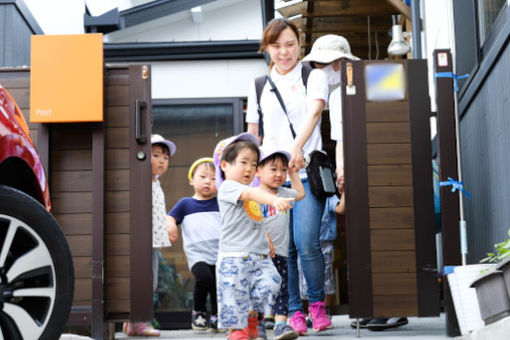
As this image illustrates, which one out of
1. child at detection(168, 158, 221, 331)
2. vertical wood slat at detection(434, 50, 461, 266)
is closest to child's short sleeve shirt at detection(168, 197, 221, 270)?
child at detection(168, 158, 221, 331)

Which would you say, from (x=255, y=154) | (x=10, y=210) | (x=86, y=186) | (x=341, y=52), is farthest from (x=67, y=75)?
(x=10, y=210)

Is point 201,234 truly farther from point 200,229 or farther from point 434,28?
point 434,28

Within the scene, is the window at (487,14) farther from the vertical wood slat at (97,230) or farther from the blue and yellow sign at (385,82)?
the vertical wood slat at (97,230)

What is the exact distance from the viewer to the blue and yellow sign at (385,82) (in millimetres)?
5070

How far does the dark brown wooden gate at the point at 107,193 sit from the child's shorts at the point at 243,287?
2.03ft

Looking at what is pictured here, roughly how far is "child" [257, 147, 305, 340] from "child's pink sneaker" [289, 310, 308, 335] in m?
0.18

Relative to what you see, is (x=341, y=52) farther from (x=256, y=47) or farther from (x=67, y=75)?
(x=256, y=47)

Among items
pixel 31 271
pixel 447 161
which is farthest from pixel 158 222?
pixel 31 271

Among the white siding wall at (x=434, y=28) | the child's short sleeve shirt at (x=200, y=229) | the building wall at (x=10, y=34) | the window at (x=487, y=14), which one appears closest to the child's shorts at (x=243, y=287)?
the child's short sleeve shirt at (x=200, y=229)

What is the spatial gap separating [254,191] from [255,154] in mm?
347

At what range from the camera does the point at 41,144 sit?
16.2 ft

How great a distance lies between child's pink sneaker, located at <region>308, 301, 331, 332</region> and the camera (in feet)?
16.7

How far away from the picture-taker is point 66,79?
16.2 feet

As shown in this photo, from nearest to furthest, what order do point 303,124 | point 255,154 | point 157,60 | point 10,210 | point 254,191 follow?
point 10,210, point 254,191, point 255,154, point 303,124, point 157,60
